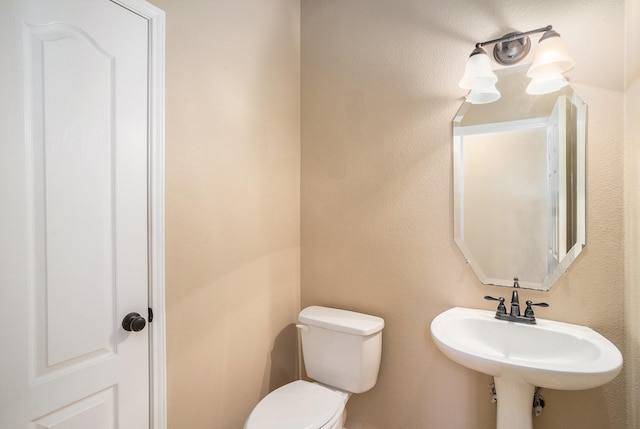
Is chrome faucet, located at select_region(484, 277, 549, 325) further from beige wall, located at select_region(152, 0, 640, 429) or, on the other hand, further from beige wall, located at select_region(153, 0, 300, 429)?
beige wall, located at select_region(153, 0, 300, 429)

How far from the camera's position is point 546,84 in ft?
4.29

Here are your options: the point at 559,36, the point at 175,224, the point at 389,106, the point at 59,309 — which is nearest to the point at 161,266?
the point at 175,224

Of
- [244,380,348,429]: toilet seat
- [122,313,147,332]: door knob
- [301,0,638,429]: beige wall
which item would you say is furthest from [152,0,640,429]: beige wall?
[244,380,348,429]: toilet seat

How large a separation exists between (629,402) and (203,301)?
1750 millimetres

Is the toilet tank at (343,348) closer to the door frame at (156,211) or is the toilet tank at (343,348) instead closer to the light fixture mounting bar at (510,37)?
the door frame at (156,211)

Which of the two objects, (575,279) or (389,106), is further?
(389,106)

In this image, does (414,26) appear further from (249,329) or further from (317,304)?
(249,329)

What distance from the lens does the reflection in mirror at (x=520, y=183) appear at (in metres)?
1.30

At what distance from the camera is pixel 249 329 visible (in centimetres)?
163

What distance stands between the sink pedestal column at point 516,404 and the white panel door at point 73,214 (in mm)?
1371

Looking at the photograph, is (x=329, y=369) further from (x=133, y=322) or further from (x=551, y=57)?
(x=551, y=57)

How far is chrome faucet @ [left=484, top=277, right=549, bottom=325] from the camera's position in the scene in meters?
1.30

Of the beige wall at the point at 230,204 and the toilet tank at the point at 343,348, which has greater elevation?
the beige wall at the point at 230,204

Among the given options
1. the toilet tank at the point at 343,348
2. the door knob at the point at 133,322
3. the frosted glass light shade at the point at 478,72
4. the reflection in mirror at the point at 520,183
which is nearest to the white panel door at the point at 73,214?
the door knob at the point at 133,322
